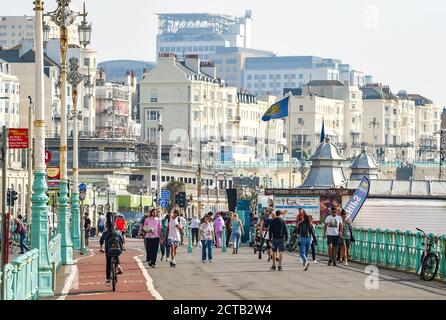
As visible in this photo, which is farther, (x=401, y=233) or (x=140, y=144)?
(x=140, y=144)

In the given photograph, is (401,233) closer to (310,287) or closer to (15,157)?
(310,287)

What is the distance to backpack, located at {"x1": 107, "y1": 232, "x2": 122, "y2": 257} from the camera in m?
38.3

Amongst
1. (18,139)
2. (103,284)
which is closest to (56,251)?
(103,284)

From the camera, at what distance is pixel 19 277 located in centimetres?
2884

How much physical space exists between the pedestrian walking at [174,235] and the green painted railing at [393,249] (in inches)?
220

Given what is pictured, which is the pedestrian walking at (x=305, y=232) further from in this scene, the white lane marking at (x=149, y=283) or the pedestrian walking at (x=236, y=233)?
the pedestrian walking at (x=236, y=233)

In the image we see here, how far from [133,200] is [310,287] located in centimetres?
11358

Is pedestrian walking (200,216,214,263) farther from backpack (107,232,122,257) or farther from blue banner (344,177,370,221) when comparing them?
backpack (107,232,122,257)

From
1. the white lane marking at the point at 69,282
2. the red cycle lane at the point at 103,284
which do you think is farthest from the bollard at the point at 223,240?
the white lane marking at the point at 69,282

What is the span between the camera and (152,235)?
48.2 metres
